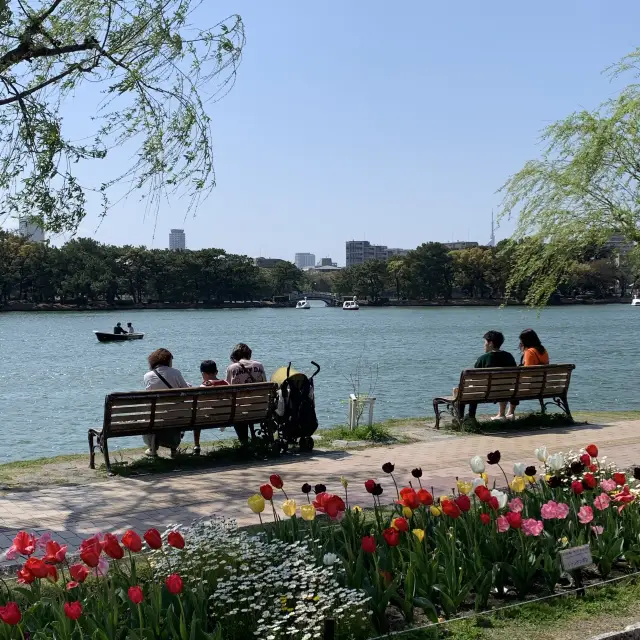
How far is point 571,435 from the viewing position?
11.0m

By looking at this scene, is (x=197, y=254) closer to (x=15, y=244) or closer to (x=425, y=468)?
(x=15, y=244)

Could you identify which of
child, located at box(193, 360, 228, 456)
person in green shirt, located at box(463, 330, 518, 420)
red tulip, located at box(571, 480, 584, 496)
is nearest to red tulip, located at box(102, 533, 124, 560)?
red tulip, located at box(571, 480, 584, 496)

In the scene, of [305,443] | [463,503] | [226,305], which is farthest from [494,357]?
[226,305]

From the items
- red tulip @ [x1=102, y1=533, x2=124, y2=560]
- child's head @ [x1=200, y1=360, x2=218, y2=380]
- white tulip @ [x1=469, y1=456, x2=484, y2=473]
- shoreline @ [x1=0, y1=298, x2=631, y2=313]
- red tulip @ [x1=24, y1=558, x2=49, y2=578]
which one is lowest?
red tulip @ [x1=24, y1=558, x2=49, y2=578]

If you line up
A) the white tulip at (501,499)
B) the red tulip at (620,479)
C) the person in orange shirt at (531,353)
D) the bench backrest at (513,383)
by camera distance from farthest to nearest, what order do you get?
the person in orange shirt at (531,353), the bench backrest at (513,383), the red tulip at (620,479), the white tulip at (501,499)

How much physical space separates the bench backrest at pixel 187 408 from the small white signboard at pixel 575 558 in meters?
5.28

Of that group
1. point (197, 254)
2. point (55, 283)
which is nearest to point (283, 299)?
point (197, 254)

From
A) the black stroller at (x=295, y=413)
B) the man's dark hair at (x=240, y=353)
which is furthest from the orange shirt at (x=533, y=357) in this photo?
the man's dark hair at (x=240, y=353)

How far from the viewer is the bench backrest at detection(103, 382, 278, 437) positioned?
8.62 meters

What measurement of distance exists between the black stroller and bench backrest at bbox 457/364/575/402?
242 centimetres

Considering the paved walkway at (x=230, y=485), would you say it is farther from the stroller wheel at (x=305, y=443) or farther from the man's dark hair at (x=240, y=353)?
the man's dark hair at (x=240, y=353)

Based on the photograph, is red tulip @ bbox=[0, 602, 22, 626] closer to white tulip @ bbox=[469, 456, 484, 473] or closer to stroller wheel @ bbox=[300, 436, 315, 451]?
white tulip @ bbox=[469, 456, 484, 473]

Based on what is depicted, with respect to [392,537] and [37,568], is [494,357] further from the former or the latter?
[37,568]

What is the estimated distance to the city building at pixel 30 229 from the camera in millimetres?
10012
